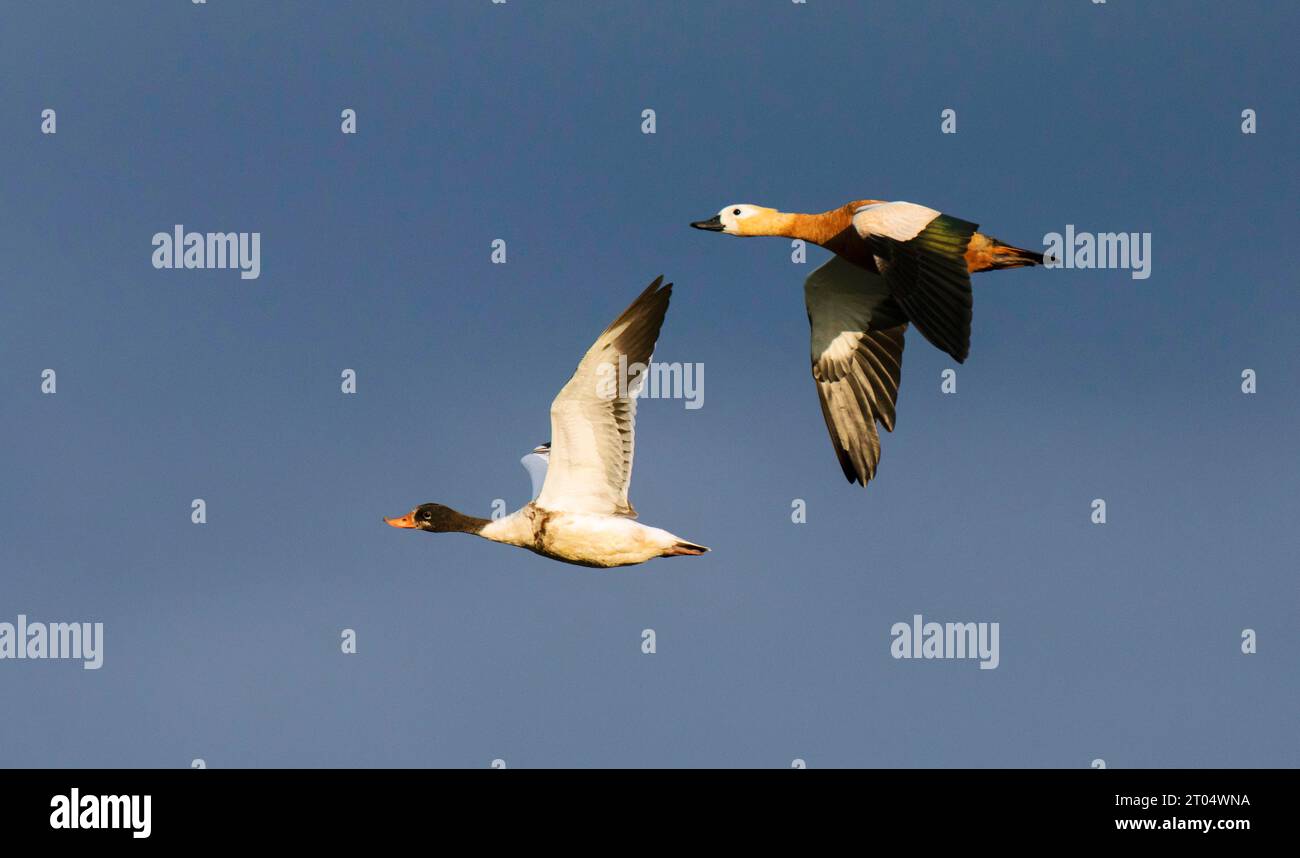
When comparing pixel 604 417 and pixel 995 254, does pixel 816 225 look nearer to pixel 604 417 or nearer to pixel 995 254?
pixel 995 254

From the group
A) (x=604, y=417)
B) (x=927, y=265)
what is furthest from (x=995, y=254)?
(x=604, y=417)

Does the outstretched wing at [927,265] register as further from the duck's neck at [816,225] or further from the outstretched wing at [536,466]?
the outstretched wing at [536,466]

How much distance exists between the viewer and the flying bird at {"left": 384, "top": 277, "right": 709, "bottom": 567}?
17.1m

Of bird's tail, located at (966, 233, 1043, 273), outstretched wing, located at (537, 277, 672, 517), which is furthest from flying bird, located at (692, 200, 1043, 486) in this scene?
outstretched wing, located at (537, 277, 672, 517)

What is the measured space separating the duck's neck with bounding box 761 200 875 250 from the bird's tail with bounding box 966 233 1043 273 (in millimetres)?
1271

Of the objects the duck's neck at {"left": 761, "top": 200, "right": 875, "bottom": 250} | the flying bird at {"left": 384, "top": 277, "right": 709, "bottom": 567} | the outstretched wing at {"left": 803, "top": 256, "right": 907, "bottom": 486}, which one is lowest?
the flying bird at {"left": 384, "top": 277, "right": 709, "bottom": 567}

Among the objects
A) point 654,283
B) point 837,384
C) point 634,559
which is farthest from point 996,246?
point 634,559

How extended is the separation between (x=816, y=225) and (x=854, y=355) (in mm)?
1569

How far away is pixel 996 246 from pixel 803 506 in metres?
6.33

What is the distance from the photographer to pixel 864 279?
66.6ft

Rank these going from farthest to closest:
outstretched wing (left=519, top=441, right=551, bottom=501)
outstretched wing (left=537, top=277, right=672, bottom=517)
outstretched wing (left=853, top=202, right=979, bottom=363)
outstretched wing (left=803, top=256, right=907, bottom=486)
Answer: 1. outstretched wing (left=803, top=256, right=907, bottom=486)
2. outstretched wing (left=519, top=441, right=551, bottom=501)
3. outstretched wing (left=537, top=277, right=672, bottom=517)
4. outstretched wing (left=853, top=202, right=979, bottom=363)

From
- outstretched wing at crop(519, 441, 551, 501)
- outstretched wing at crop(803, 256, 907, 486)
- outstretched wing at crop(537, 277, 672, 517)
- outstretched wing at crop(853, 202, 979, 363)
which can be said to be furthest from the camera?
outstretched wing at crop(803, 256, 907, 486)

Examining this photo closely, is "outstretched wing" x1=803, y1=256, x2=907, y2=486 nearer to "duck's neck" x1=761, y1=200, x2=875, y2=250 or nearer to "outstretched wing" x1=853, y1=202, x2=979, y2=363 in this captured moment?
"duck's neck" x1=761, y1=200, x2=875, y2=250

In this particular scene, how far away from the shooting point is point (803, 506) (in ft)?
78.4
